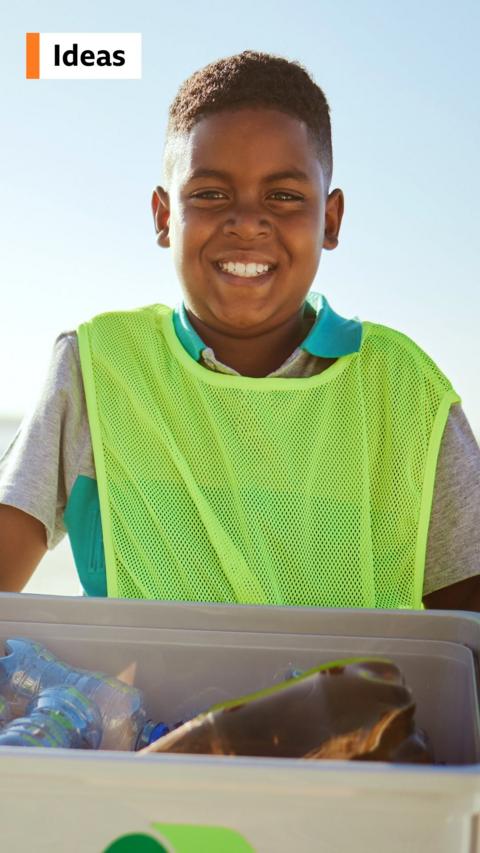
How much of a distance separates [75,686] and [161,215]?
1.02 meters

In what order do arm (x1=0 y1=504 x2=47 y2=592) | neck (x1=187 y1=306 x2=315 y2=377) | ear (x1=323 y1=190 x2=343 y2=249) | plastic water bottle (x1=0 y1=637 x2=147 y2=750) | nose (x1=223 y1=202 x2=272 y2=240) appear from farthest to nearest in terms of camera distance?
ear (x1=323 y1=190 x2=343 y2=249), neck (x1=187 y1=306 x2=315 y2=377), nose (x1=223 y1=202 x2=272 y2=240), arm (x1=0 y1=504 x2=47 y2=592), plastic water bottle (x1=0 y1=637 x2=147 y2=750)

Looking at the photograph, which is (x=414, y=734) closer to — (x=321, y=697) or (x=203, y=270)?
(x=321, y=697)

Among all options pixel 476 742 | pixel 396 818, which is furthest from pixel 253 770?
pixel 476 742

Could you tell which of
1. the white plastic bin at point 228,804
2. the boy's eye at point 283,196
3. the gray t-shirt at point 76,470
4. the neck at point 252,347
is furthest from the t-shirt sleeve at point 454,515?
the white plastic bin at point 228,804

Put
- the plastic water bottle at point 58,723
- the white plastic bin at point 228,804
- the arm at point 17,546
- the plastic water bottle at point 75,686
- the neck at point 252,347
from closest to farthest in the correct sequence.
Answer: the white plastic bin at point 228,804
the plastic water bottle at point 58,723
the plastic water bottle at point 75,686
the arm at point 17,546
the neck at point 252,347

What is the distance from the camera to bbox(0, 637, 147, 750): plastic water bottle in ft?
2.84

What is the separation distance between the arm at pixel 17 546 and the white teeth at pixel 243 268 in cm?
49

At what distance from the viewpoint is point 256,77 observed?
153 cm

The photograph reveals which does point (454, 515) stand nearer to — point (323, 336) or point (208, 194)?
point (323, 336)

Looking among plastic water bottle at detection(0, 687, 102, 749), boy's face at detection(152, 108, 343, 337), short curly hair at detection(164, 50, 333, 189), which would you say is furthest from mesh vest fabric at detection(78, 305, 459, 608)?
plastic water bottle at detection(0, 687, 102, 749)

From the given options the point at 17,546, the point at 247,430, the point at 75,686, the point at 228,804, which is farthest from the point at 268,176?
the point at 228,804

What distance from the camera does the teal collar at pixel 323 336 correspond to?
1.51 meters

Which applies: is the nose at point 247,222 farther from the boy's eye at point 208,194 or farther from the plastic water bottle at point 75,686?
the plastic water bottle at point 75,686

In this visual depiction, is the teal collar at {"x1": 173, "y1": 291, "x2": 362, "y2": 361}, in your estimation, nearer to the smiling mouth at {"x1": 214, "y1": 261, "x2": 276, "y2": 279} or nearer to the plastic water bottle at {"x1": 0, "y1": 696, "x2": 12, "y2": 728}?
the smiling mouth at {"x1": 214, "y1": 261, "x2": 276, "y2": 279}
